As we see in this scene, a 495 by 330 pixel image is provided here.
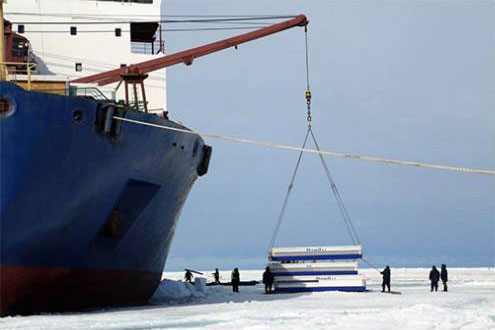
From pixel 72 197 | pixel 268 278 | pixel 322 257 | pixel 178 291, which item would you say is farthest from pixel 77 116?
pixel 322 257

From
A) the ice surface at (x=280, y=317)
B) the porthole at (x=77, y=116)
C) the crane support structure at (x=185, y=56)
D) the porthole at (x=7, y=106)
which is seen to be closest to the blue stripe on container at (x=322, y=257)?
the ice surface at (x=280, y=317)

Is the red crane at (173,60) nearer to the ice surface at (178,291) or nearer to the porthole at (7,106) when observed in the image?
the porthole at (7,106)

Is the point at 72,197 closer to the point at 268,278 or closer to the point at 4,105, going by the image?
the point at 4,105

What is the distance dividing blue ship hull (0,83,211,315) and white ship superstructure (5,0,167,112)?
7.01 meters

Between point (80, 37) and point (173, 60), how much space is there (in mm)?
4006

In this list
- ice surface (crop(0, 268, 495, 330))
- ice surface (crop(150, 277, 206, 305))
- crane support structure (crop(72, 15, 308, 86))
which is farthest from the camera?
ice surface (crop(150, 277, 206, 305))

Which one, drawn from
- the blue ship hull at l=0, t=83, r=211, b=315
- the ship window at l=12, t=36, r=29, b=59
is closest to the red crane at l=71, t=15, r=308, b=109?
the ship window at l=12, t=36, r=29, b=59

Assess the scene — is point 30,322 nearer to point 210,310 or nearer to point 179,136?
point 210,310

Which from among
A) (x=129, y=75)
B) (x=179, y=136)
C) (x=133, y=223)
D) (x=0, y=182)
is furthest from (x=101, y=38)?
(x=0, y=182)

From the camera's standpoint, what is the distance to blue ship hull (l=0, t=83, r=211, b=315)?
1516 centimetres

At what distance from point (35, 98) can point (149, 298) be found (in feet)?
25.9

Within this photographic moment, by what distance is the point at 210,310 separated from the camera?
691 inches

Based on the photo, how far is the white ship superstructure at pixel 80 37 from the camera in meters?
24.5

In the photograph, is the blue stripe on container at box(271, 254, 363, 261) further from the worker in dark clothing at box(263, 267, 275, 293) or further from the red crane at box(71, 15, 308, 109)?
the red crane at box(71, 15, 308, 109)
